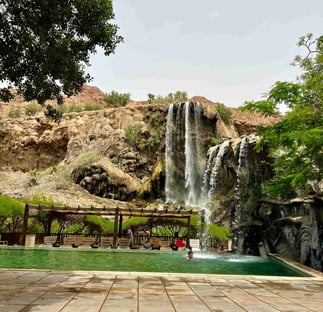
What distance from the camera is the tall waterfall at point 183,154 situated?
39.2 metres

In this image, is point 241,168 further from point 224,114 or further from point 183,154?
point 224,114

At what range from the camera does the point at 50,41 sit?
7582 mm

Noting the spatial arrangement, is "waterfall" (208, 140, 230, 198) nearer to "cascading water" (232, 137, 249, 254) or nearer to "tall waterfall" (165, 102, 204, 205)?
"cascading water" (232, 137, 249, 254)

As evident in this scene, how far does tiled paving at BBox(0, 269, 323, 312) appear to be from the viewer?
536cm

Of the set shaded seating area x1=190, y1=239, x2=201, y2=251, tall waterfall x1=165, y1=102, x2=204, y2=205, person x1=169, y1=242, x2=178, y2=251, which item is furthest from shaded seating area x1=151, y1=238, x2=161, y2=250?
tall waterfall x1=165, y1=102, x2=204, y2=205

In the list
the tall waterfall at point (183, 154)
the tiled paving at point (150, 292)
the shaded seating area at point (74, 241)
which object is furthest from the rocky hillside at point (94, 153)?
the tiled paving at point (150, 292)

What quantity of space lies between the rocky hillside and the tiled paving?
81.0 ft

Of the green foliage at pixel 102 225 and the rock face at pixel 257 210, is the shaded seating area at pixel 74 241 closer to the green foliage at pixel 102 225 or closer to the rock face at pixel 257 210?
the green foliage at pixel 102 225

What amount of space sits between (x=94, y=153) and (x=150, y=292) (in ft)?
122

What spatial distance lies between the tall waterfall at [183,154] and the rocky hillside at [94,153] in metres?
1.04

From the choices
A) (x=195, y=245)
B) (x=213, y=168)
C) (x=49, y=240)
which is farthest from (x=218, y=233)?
(x=49, y=240)

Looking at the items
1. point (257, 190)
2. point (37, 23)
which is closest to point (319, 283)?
point (37, 23)

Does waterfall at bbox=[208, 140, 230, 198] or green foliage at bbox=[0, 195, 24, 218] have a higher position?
waterfall at bbox=[208, 140, 230, 198]

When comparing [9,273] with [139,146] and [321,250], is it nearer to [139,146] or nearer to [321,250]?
[321,250]
